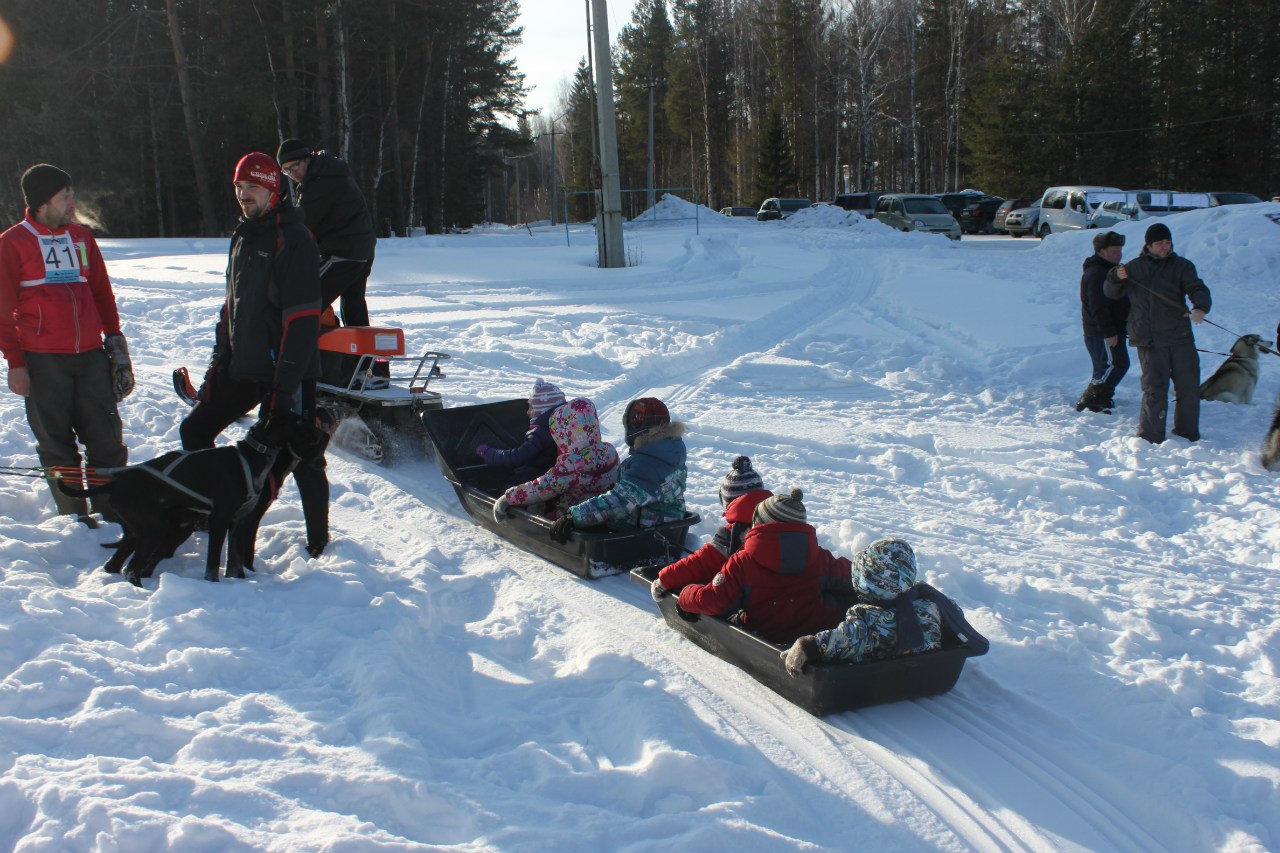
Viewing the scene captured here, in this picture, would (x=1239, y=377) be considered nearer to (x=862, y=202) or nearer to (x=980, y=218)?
(x=862, y=202)

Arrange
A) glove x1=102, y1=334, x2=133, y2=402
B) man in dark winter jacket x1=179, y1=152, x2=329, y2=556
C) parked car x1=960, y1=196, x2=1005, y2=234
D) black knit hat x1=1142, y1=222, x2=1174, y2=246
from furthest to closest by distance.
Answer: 1. parked car x1=960, y1=196, x2=1005, y2=234
2. black knit hat x1=1142, y1=222, x2=1174, y2=246
3. glove x1=102, y1=334, x2=133, y2=402
4. man in dark winter jacket x1=179, y1=152, x2=329, y2=556

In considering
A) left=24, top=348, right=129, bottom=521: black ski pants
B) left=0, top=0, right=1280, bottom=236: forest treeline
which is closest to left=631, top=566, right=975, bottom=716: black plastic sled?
left=24, top=348, right=129, bottom=521: black ski pants

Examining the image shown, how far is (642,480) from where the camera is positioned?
5.23m

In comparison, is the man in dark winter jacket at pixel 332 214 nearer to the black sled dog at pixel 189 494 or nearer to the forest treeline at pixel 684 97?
the black sled dog at pixel 189 494

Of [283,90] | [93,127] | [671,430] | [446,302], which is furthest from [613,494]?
[93,127]

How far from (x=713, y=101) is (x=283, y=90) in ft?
101

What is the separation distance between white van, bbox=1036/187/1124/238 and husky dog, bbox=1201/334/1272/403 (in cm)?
1822

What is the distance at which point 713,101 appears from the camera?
5478 cm

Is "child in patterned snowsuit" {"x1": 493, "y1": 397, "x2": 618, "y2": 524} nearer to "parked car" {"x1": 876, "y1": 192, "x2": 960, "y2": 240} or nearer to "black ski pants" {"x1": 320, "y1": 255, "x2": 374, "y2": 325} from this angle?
"black ski pants" {"x1": 320, "y1": 255, "x2": 374, "y2": 325}

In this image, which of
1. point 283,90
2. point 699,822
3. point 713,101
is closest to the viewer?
point 699,822

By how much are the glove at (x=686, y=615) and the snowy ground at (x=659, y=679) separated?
178mm

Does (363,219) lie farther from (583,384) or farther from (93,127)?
(93,127)

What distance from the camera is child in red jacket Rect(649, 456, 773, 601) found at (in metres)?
4.46

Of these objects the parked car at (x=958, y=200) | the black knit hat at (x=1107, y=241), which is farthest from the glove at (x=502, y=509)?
the parked car at (x=958, y=200)
